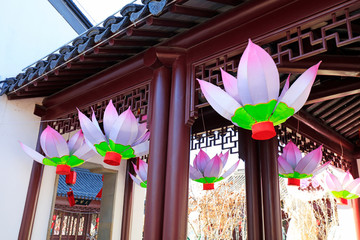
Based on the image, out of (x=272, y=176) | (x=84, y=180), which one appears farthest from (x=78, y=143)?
(x=84, y=180)

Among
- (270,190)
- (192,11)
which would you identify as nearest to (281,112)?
(192,11)

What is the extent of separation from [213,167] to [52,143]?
1.74m

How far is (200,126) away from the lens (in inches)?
193

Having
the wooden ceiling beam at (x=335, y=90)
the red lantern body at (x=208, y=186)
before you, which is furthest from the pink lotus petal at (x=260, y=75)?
the red lantern body at (x=208, y=186)

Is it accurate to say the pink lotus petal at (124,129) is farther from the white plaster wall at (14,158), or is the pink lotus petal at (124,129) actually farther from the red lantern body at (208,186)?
the white plaster wall at (14,158)

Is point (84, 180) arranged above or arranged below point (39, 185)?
above

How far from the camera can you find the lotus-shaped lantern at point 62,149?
333cm

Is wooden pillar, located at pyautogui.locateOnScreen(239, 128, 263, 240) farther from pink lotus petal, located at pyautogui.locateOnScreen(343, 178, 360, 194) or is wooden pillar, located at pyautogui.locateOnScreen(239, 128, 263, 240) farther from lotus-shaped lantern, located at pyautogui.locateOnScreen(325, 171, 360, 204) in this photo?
pink lotus petal, located at pyautogui.locateOnScreen(343, 178, 360, 194)

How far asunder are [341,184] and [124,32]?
11.1ft

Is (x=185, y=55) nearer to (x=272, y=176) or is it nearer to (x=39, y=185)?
(x=272, y=176)

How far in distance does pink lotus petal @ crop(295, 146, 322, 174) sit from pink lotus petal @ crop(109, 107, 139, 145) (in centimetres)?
195

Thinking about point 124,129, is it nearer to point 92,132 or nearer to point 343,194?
point 92,132

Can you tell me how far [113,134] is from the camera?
8.95ft

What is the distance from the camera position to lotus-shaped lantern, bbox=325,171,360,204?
4.21 m
